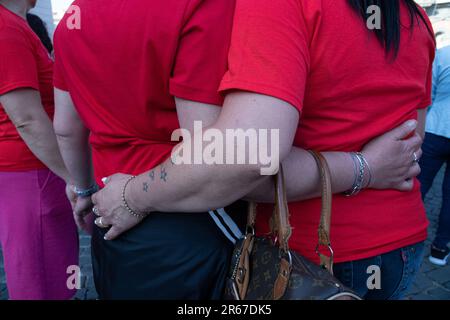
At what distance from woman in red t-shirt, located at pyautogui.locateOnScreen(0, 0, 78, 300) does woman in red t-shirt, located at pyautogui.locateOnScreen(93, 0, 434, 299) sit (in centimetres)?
83

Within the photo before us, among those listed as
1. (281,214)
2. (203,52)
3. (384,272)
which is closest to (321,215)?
(281,214)

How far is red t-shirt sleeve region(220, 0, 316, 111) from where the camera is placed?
33.9 inches

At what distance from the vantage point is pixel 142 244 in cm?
109

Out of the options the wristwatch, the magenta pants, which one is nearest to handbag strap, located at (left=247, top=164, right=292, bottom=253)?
the wristwatch

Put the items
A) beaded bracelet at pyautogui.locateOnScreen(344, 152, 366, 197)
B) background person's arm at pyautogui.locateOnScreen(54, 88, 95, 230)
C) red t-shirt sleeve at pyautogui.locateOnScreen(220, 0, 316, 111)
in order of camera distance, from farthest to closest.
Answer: background person's arm at pyautogui.locateOnScreen(54, 88, 95, 230) < beaded bracelet at pyautogui.locateOnScreen(344, 152, 366, 197) < red t-shirt sleeve at pyautogui.locateOnScreen(220, 0, 316, 111)

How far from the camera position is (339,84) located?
40.1 inches

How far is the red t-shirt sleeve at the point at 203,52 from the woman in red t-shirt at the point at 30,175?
3.30 ft

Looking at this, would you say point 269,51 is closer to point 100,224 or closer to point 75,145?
point 100,224

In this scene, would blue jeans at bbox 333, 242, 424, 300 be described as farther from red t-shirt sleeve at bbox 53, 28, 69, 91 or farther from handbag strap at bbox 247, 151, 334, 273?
red t-shirt sleeve at bbox 53, 28, 69, 91

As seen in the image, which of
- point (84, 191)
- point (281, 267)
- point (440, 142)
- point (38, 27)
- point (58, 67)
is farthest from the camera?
point (440, 142)

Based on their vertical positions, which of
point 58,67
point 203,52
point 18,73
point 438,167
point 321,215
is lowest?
point 438,167

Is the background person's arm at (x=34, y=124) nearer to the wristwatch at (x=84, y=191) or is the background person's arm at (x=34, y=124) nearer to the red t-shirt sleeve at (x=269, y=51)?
the wristwatch at (x=84, y=191)

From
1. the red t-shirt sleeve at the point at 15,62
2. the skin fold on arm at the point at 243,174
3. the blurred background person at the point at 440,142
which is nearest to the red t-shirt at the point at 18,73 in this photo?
the red t-shirt sleeve at the point at 15,62

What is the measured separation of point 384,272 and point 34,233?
1.68 metres
